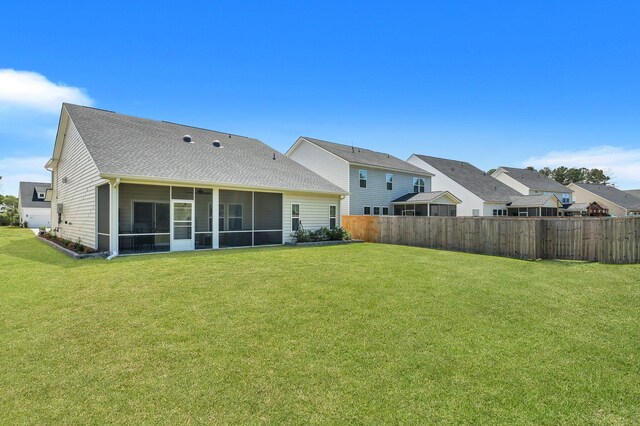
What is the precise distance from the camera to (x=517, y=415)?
281 centimetres

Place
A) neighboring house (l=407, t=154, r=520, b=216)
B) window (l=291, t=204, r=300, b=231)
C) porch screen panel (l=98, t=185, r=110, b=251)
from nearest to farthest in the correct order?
porch screen panel (l=98, t=185, r=110, b=251)
window (l=291, t=204, r=300, b=231)
neighboring house (l=407, t=154, r=520, b=216)

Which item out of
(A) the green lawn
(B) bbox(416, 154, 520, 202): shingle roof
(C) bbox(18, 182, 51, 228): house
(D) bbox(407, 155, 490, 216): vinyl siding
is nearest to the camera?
(A) the green lawn

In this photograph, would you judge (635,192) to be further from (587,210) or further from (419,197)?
(419,197)

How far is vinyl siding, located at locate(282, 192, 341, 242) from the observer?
15.5 metres

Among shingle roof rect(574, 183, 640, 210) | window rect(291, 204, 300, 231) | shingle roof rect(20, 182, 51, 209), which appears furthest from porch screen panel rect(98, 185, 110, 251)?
shingle roof rect(574, 183, 640, 210)

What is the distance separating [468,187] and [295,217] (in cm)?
2231

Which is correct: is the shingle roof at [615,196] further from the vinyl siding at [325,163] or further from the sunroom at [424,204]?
the vinyl siding at [325,163]

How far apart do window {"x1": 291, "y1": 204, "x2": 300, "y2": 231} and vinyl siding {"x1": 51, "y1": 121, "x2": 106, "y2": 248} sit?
7.78 meters

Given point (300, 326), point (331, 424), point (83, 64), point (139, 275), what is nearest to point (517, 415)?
point (331, 424)

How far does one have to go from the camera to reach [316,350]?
13.1 feet

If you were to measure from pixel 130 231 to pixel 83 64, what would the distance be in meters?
8.01

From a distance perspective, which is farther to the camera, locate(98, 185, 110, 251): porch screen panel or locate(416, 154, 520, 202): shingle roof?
locate(416, 154, 520, 202): shingle roof

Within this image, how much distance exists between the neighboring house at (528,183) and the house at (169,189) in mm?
31372

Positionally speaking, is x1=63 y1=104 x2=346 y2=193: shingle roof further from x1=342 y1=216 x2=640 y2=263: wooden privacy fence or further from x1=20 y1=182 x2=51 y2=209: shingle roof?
x1=20 y1=182 x2=51 y2=209: shingle roof
